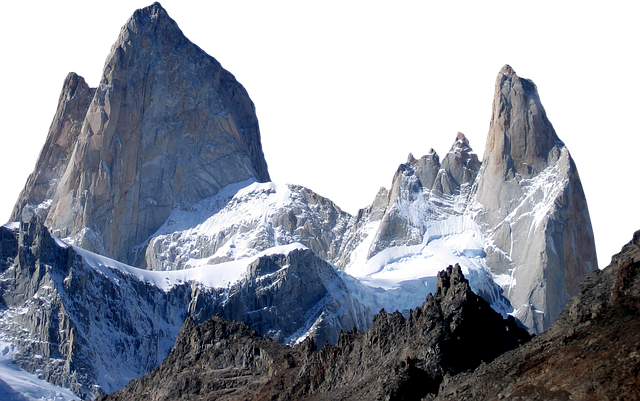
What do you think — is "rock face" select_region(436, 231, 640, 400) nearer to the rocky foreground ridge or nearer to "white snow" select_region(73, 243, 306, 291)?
the rocky foreground ridge

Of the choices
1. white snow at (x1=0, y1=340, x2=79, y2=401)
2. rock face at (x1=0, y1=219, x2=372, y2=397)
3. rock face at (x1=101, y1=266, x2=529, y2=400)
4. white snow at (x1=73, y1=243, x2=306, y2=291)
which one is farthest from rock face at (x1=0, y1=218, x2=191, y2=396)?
rock face at (x1=101, y1=266, x2=529, y2=400)

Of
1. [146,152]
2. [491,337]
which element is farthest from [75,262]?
[491,337]

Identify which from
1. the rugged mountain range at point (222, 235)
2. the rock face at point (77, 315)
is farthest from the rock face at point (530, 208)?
the rock face at point (77, 315)

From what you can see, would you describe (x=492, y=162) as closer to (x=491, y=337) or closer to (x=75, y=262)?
(x=75, y=262)

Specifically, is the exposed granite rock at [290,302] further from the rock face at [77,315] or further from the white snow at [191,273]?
the rock face at [77,315]

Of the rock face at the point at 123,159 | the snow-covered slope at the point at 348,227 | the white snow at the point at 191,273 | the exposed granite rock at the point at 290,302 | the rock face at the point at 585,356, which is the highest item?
the rock face at the point at 123,159
